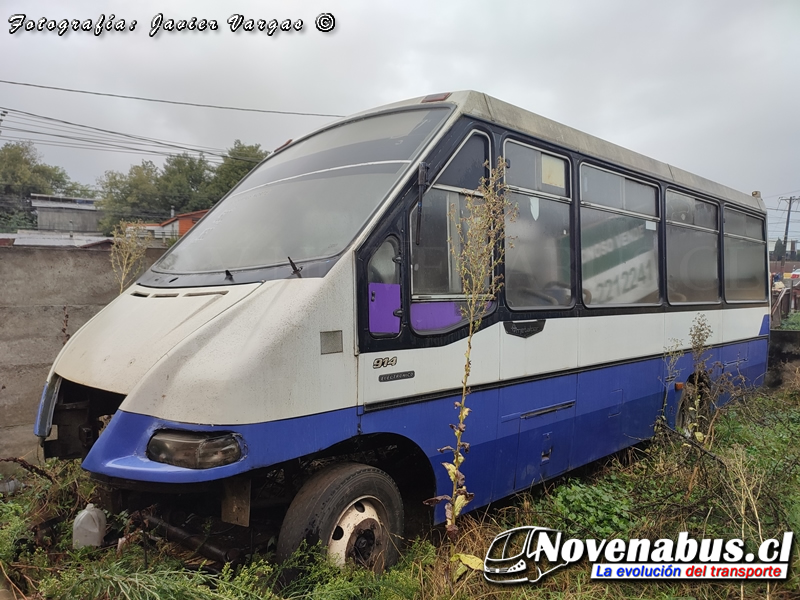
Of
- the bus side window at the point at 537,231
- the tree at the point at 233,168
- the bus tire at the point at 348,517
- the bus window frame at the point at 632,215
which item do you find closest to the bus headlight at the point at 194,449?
the bus tire at the point at 348,517

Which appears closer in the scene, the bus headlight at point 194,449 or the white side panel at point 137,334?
the bus headlight at point 194,449

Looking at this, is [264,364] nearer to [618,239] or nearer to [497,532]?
[497,532]

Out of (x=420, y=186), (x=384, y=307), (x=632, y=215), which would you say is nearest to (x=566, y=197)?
(x=632, y=215)

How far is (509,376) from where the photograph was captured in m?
4.04

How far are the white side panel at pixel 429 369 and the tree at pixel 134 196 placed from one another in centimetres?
4669

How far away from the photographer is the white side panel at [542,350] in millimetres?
4027

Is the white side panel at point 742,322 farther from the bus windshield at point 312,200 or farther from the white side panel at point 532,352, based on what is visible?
the bus windshield at point 312,200

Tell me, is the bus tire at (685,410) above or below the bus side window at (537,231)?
below

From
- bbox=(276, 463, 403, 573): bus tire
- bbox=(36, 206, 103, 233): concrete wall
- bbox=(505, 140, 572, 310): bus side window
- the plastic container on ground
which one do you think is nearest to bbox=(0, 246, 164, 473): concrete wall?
the plastic container on ground

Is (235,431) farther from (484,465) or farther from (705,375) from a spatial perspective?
(705,375)

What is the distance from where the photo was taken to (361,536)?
3.12 m

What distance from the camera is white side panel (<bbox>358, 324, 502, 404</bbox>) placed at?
3.18 meters

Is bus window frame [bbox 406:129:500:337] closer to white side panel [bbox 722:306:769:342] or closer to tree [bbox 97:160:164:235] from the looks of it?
white side panel [bbox 722:306:769:342]

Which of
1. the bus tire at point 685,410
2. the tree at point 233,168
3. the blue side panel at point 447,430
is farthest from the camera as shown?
the tree at point 233,168
